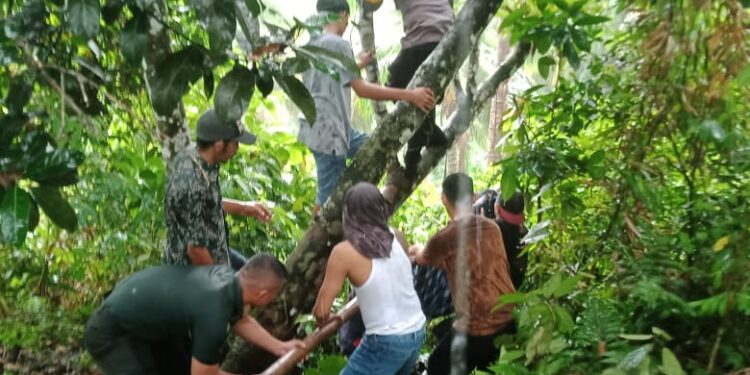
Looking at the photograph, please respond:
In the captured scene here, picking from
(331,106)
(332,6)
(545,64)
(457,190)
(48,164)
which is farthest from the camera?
(331,106)

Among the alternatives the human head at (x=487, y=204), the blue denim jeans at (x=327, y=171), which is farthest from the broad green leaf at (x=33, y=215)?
the human head at (x=487, y=204)

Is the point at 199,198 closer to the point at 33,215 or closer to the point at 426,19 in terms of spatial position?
the point at 33,215

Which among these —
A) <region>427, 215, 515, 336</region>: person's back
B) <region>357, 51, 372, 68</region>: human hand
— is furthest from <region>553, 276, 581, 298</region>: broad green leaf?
<region>357, 51, 372, 68</region>: human hand

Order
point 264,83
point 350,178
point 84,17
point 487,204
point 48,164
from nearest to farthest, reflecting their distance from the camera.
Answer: point 84,17
point 48,164
point 264,83
point 350,178
point 487,204

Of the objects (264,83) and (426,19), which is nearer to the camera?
(264,83)

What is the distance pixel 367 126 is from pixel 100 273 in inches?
552

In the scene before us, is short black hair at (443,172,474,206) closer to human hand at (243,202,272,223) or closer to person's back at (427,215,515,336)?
person's back at (427,215,515,336)

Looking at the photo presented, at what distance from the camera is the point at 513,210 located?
12.7ft

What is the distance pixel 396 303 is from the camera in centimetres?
316

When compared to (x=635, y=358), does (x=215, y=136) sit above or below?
above

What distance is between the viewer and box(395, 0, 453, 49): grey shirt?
3.96 m

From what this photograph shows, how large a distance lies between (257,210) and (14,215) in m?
2.48

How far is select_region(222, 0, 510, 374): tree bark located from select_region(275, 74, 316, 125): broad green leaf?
1.57 m

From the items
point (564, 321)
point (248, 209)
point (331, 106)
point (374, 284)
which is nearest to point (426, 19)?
point (331, 106)
